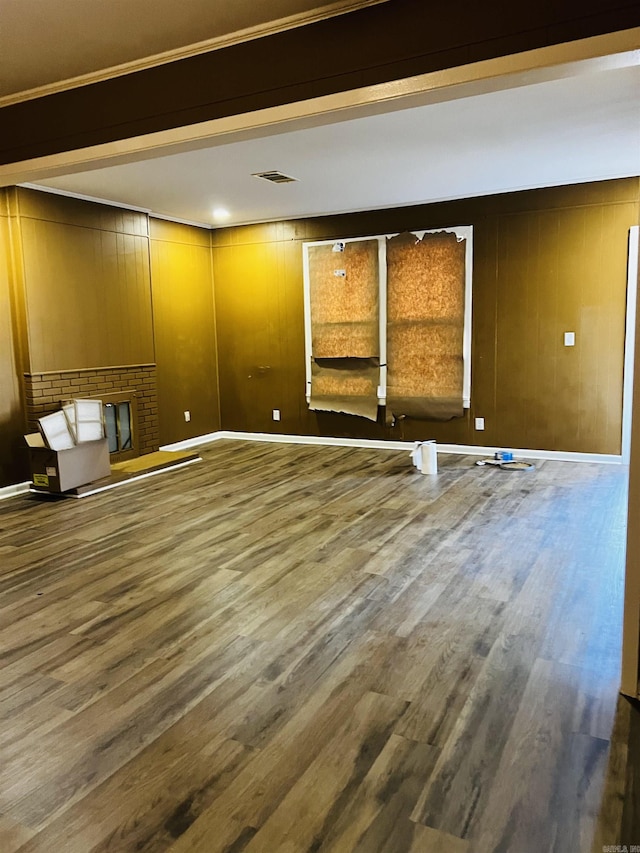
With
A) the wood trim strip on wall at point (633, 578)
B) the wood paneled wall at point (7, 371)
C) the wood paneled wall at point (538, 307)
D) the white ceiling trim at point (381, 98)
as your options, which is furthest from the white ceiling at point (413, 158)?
the wood trim strip on wall at point (633, 578)

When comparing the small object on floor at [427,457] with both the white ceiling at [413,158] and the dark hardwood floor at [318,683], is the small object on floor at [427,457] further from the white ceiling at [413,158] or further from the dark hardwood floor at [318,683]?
the white ceiling at [413,158]

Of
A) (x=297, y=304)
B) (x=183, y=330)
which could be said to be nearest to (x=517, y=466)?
(x=297, y=304)

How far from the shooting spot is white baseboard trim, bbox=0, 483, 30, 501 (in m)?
5.33

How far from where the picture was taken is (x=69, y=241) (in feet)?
18.9

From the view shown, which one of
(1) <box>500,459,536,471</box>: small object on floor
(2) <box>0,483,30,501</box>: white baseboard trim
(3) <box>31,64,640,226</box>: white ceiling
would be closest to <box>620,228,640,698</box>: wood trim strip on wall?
(3) <box>31,64,640,226</box>: white ceiling

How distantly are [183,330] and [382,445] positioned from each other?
2.68 meters

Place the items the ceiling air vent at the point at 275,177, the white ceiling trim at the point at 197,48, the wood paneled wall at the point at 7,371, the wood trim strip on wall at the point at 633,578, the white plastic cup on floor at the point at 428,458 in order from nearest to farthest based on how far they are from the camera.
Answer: the wood trim strip on wall at the point at 633,578 → the white ceiling trim at the point at 197,48 → the ceiling air vent at the point at 275,177 → the wood paneled wall at the point at 7,371 → the white plastic cup on floor at the point at 428,458

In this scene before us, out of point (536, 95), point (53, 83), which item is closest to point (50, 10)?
point (53, 83)

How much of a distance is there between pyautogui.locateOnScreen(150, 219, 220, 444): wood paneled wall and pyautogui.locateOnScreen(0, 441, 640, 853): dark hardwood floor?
2837mm

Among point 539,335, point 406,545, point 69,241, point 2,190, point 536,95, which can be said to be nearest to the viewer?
point 536,95

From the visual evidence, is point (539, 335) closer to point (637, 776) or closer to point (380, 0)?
point (380, 0)

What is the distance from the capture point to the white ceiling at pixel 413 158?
12.0 ft

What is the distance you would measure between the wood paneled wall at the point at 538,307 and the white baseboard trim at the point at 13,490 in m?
3.37

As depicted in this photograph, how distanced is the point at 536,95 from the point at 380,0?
1.42 metres
